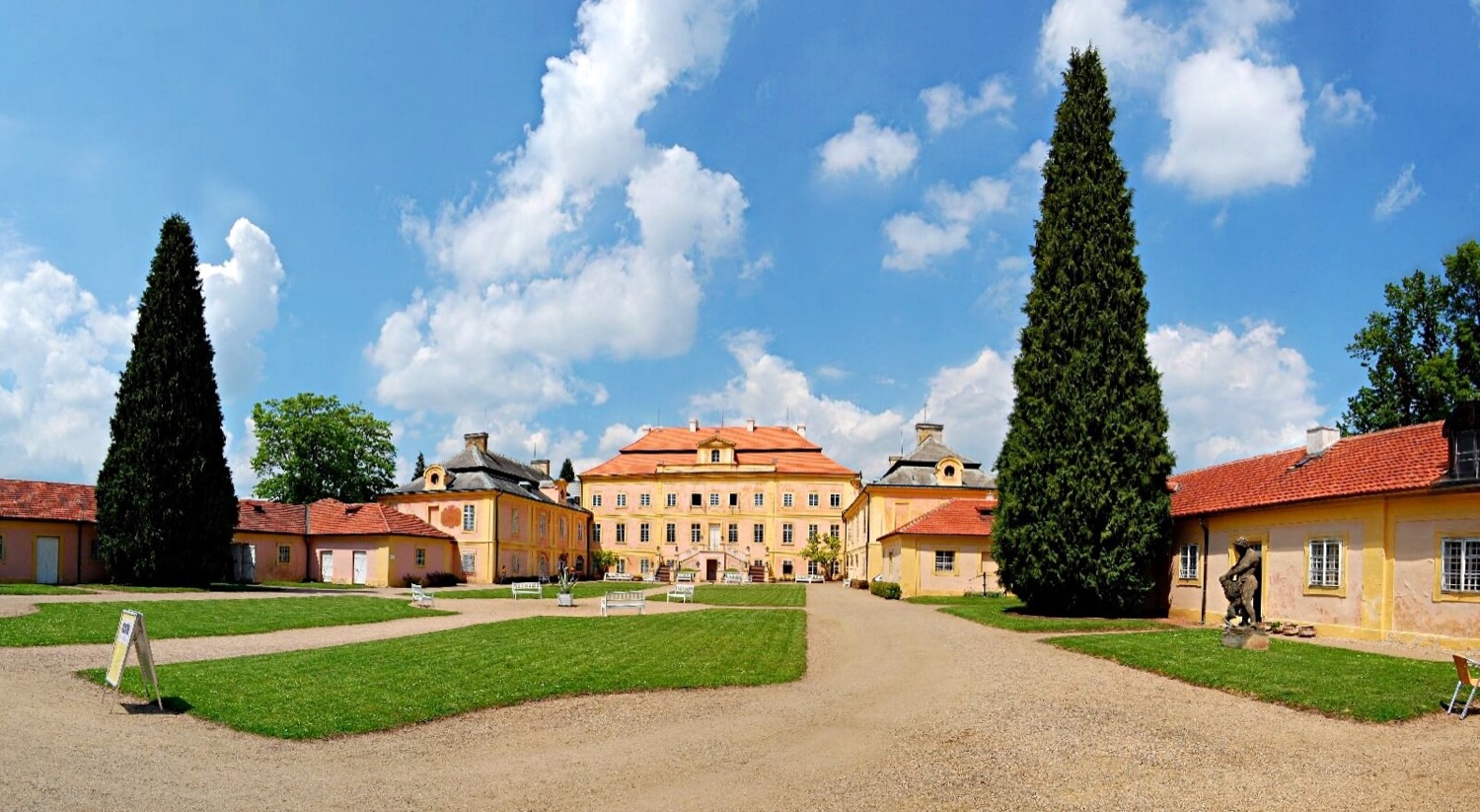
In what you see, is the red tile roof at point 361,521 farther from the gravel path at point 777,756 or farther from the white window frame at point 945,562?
the gravel path at point 777,756

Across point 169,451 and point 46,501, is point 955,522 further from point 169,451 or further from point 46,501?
point 46,501

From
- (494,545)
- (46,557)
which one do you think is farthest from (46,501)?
(494,545)

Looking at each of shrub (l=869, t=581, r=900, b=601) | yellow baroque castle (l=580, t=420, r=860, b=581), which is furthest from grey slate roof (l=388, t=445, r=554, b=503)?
shrub (l=869, t=581, r=900, b=601)

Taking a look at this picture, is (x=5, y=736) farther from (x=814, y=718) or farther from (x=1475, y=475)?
(x=1475, y=475)

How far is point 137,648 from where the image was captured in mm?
10680

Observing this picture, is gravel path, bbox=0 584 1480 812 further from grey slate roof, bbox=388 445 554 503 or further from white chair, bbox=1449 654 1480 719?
grey slate roof, bbox=388 445 554 503

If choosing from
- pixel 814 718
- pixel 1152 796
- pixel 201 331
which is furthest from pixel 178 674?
pixel 201 331

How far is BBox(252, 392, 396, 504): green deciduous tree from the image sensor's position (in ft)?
199

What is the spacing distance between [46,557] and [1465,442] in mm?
42844

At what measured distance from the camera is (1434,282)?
37625mm

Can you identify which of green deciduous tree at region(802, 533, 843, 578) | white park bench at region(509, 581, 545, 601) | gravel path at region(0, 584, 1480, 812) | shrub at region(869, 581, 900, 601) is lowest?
green deciduous tree at region(802, 533, 843, 578)

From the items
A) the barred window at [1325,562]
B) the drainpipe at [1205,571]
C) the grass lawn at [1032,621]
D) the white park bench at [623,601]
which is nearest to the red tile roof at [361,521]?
the white park bench at [623,601]

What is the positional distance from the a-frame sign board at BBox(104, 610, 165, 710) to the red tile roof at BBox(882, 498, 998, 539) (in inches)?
1236

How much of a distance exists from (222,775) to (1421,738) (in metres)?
12.0
